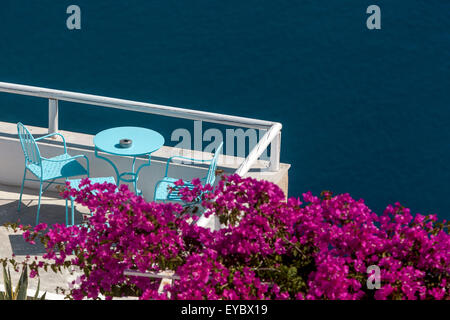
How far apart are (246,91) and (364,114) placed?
2284 mm

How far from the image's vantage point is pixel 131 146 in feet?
22.7

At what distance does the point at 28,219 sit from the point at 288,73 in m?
8.59

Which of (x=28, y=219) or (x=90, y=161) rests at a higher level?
(x=90, y=161)

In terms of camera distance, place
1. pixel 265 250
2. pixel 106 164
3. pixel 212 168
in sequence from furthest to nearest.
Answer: pixel 106 164
pixel 212 168
pixel 265 250

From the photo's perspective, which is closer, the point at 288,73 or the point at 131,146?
the point at 131,146

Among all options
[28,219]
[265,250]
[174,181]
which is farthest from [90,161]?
[265,250]

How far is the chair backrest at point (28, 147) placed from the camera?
6.72m

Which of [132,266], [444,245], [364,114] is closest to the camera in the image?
[444,245]

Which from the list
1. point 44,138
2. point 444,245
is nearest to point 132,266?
point 444,245

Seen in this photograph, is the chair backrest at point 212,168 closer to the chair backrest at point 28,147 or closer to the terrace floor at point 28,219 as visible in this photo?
the terrace floor at point 28,219

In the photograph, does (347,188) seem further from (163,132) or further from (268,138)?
(268,138)

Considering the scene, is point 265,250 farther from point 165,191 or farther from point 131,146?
point 131,146

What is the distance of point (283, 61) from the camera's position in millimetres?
14836

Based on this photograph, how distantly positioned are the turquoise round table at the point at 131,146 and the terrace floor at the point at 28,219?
588 millimetres
